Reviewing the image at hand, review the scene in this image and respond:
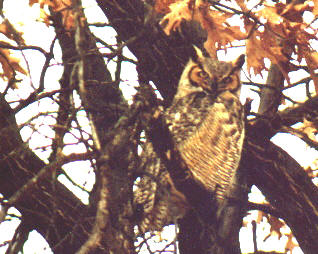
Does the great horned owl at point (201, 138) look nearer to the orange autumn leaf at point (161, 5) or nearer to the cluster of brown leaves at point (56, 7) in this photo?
the orange autumn leaf at point (161, 5)

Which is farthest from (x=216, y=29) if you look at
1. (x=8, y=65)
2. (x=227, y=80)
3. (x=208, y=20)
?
(x=8, y=65)

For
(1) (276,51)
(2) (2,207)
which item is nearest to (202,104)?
(1) (276,51)

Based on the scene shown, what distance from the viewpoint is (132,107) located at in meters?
2.25

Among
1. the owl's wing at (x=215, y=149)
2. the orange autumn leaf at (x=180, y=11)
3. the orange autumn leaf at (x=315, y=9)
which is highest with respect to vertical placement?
the orange autumn leaf at (x=315, y=9)

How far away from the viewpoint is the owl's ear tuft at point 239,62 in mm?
3984

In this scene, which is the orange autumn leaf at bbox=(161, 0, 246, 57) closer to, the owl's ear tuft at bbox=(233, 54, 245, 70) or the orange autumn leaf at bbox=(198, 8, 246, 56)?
the orange autumn leaf at bbox=(198, 8, 246, 56)

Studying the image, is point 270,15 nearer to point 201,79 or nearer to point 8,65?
point 201,79

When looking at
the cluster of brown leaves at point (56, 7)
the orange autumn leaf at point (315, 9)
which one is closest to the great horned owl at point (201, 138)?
the orange autumn leaf at point (315, 9)

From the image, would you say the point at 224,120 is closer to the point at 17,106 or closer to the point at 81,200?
the point at 81,200

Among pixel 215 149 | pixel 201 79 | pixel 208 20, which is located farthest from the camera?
pixel 201 79

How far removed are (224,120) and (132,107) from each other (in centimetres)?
147

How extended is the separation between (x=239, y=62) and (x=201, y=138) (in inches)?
31.3

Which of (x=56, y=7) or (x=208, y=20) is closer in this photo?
(x=208, y=20)

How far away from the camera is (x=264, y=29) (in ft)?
11.6
